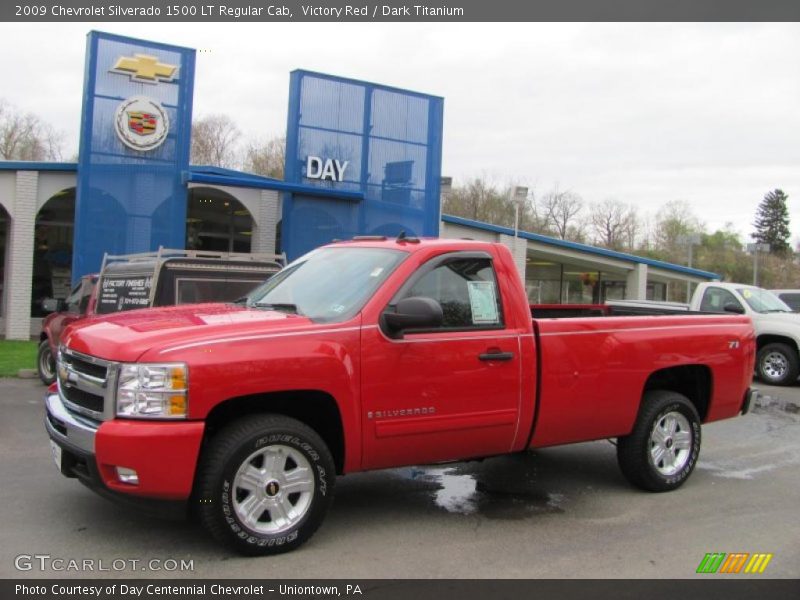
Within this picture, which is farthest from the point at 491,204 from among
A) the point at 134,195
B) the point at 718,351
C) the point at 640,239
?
the point at 718,351

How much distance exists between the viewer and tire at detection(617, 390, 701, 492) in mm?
6227

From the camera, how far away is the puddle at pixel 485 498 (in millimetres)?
5703

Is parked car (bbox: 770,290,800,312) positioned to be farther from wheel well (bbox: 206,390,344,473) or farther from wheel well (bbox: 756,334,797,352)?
wheel well (bbox: 206,390,344,473)

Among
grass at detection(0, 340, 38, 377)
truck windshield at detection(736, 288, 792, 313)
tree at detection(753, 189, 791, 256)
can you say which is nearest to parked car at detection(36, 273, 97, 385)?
grass at detection(0, 340, 38, 377)

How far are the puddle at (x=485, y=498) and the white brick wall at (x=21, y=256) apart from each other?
1409 cm

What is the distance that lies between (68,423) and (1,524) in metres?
1.05

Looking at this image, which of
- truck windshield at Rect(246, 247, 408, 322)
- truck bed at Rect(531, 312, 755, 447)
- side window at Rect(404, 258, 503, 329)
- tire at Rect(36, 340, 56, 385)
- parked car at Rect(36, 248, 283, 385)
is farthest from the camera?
tire at Rect(36, 340, 56, 385)

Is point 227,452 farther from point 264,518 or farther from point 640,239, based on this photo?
point 640,239

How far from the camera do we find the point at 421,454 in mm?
5105

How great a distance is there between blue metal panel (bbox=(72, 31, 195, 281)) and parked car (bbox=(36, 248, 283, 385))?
5.70 metres

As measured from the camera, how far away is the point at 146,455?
4188 mm

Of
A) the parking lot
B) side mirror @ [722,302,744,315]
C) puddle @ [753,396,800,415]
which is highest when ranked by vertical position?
side mirror @ [722,302,744,315]

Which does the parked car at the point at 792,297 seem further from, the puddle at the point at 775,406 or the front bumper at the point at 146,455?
the front bumper at the point at 146,455

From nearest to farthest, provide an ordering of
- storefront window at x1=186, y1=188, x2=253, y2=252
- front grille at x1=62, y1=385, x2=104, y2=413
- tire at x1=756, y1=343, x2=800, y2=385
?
1. front grille at x1=62, y1=385, x2=104, y2=413
2. tire at x1=756, y1=343, x2=800, y2=385
3. storefront window at x1=186, y1=188, x2=253, y2=252
